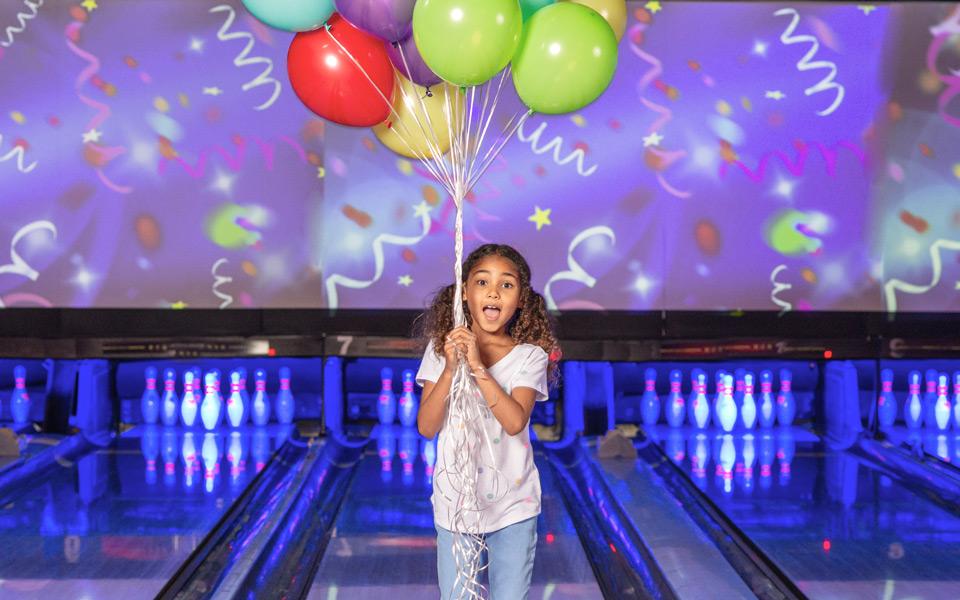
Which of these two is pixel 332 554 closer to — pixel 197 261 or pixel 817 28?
pixel 197 261

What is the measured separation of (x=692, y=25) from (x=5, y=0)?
3.53m

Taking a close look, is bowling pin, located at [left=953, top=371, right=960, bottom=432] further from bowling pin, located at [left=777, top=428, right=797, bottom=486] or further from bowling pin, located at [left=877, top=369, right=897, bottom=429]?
bowling pin, located at [left=777, top=428, right=797, bottom=486]

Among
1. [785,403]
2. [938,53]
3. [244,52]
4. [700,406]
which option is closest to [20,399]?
[244,52]

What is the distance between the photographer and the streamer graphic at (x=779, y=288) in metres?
5.07

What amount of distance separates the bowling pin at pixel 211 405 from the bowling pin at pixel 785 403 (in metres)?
2.82

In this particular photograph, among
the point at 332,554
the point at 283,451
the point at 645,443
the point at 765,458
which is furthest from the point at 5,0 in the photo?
the point at 765,458

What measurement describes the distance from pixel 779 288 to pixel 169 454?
10.3ft

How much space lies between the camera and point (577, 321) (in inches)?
194

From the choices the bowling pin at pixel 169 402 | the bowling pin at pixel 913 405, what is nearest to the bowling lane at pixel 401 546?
the bowling pin at pixel 169 402

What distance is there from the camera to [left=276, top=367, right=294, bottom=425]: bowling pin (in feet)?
16.0

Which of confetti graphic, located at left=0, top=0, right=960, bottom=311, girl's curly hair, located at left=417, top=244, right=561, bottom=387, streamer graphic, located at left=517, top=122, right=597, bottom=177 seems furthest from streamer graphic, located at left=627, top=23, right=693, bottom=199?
girl's curly hair, located at left=417, top=244, right=561, bottom=387

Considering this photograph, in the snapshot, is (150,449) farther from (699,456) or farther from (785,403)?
(785,403)

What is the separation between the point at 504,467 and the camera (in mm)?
2076

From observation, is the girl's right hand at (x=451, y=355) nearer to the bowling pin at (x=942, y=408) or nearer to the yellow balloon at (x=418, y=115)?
the yellow balloon at (x=418, y=115)
